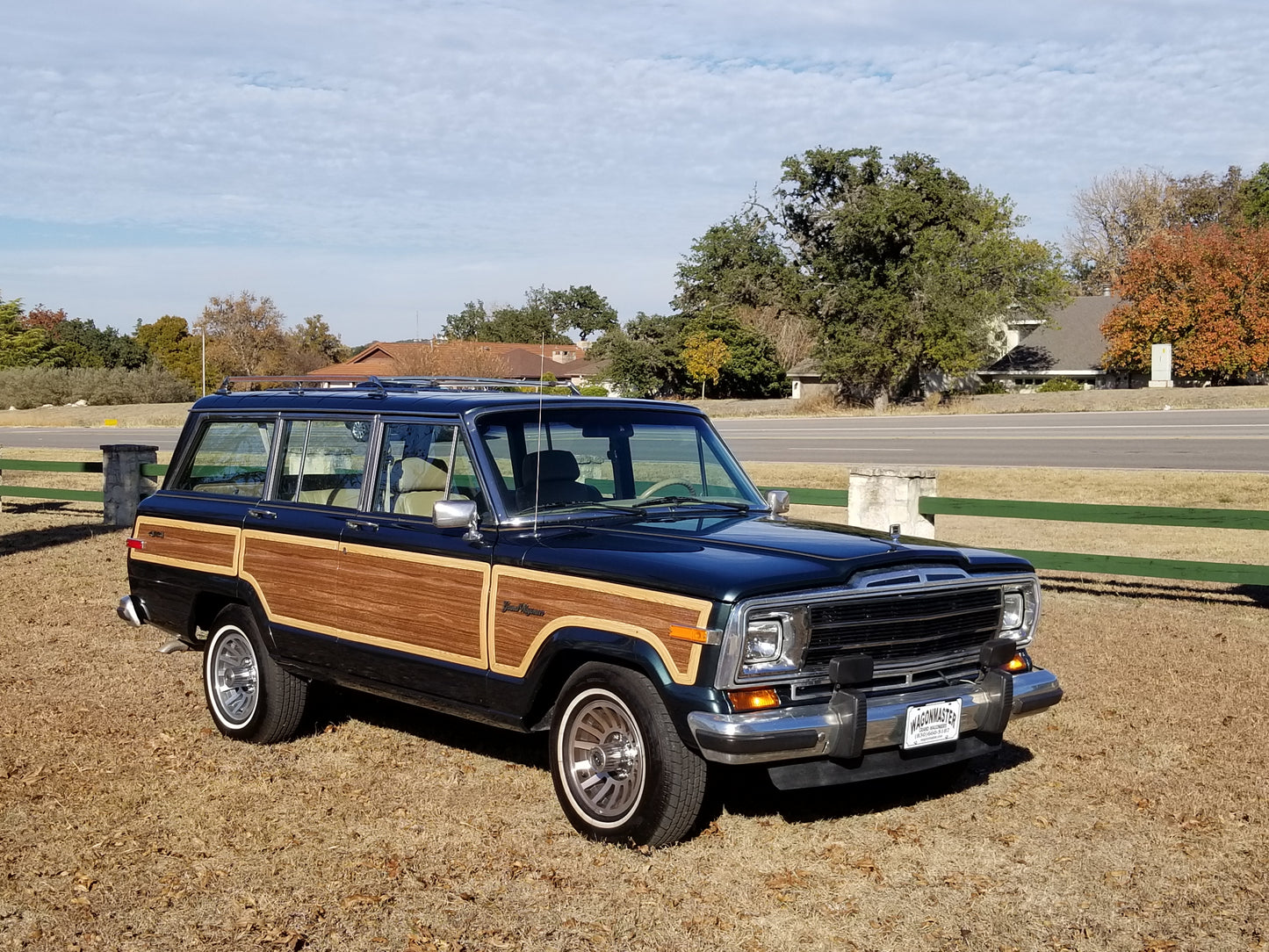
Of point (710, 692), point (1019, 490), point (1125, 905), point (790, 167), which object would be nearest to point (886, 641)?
point (710, 692)

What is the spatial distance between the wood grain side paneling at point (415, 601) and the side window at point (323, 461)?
41 cm

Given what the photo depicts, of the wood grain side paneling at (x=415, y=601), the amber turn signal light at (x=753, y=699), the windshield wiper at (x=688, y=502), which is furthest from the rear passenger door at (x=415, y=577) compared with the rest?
the amber turn signal light at (x=753, y=699)

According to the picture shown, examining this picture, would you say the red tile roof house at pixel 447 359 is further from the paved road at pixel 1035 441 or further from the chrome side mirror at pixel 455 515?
the chrome side mirror at pixel 455 515

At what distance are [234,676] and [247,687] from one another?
0.13 m

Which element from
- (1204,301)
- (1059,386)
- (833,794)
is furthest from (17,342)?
(833,794)

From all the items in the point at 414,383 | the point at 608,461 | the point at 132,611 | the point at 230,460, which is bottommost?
the point at 132,611

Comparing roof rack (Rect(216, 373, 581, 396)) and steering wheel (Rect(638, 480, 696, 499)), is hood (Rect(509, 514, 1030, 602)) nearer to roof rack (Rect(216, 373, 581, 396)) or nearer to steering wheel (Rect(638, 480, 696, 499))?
steering wheel (Rect(638, 480, 696, 499))

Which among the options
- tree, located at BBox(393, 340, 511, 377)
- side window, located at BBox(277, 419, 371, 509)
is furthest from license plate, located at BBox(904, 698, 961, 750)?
tree, located at BBox(393, 340, 511, 377)

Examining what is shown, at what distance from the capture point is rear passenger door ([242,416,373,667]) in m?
6.53

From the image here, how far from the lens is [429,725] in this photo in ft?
24.7

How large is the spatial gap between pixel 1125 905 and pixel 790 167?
56625mm

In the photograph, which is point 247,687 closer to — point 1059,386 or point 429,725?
point 429,725

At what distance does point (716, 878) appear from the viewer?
5094 mm

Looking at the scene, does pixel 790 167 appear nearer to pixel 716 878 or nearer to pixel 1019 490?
pixel 1019 490
